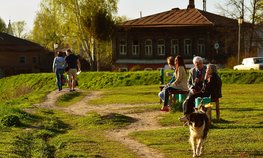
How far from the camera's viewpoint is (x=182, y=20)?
186 ft

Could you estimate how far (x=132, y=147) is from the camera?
41.0 feet

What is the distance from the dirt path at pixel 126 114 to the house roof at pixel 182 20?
97.3 ft

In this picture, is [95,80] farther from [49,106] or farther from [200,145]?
[200,145]

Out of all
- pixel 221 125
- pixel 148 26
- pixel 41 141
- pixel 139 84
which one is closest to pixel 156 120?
pixel 221 125

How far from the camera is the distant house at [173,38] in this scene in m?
56.0

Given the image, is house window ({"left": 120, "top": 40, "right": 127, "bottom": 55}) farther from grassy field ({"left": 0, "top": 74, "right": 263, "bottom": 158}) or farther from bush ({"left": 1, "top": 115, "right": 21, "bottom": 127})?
bush ({"left": 1, "top": 115, "right": 21, "bottom": 127})

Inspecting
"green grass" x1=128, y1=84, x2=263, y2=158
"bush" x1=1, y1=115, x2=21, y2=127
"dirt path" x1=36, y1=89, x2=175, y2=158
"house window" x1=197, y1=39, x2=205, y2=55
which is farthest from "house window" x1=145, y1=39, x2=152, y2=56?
"bush" x1=1, y1=115, x2=21, y2=127

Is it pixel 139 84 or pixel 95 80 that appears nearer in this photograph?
pixel 139 84

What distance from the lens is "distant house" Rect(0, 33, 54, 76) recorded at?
2734 inches

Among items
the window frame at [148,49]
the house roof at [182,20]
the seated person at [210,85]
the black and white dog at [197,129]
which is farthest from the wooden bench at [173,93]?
the window frame at [148,49]

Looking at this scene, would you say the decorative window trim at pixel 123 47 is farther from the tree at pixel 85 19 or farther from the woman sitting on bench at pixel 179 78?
the woman sitting on bench at pixel 179 78

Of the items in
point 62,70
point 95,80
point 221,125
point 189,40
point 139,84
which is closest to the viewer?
point 221,125

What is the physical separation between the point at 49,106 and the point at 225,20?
38015 mm

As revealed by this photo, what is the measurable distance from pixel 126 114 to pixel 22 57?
54.7 m
